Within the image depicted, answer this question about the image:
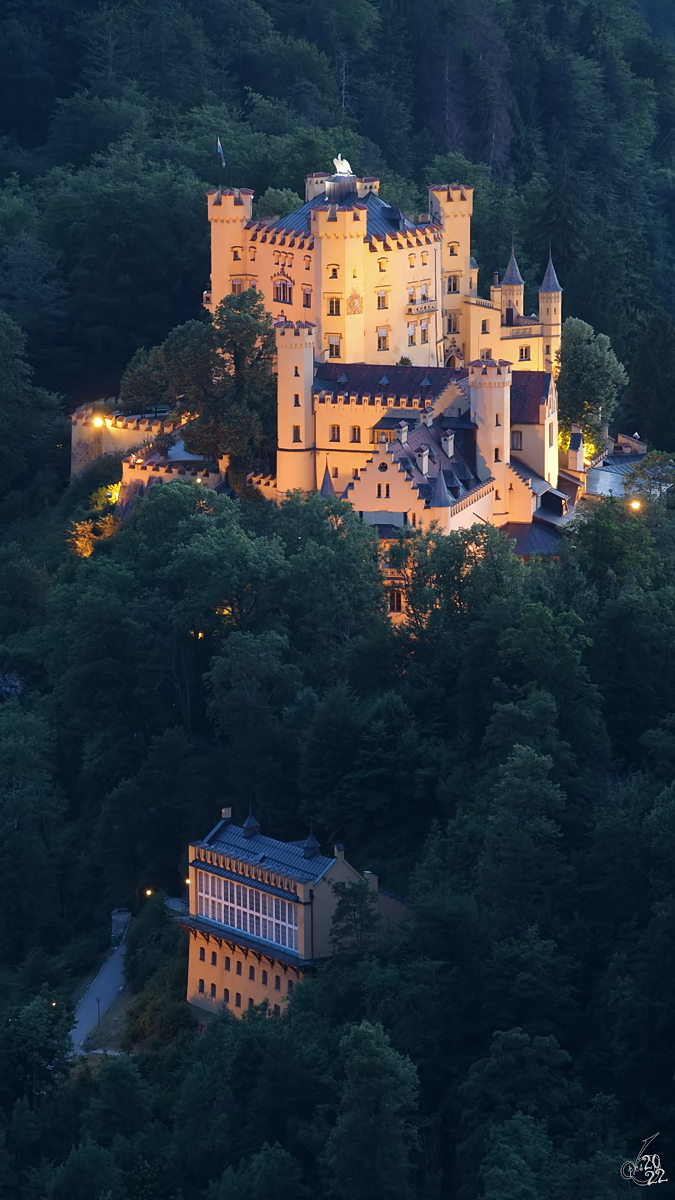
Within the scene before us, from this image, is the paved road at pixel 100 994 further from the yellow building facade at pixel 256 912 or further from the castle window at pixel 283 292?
the castle window at pixel 283 292

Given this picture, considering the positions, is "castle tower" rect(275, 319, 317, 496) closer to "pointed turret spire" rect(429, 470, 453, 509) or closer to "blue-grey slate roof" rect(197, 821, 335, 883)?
"pointed turret spire" rect(429, 470, 453, 509)

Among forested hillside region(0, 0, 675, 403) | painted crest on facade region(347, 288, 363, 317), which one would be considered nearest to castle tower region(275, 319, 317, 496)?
painted crest on facade region(347, 288, 363, 317)

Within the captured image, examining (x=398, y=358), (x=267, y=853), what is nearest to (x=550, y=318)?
(x=398, y=358)

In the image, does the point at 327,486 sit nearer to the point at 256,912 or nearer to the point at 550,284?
the point at 550,284

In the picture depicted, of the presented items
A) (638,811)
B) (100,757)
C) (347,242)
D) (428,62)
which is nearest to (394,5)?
(428,62)

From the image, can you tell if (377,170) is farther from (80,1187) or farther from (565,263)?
(80,1187)

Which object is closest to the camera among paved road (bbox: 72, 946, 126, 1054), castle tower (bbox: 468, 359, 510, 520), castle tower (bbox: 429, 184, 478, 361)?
Result: paved road (bbox: 72, 946, 126, 1054)

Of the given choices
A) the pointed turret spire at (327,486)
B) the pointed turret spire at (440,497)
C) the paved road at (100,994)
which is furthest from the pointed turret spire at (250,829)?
the pointed turret spire at (327,486)
